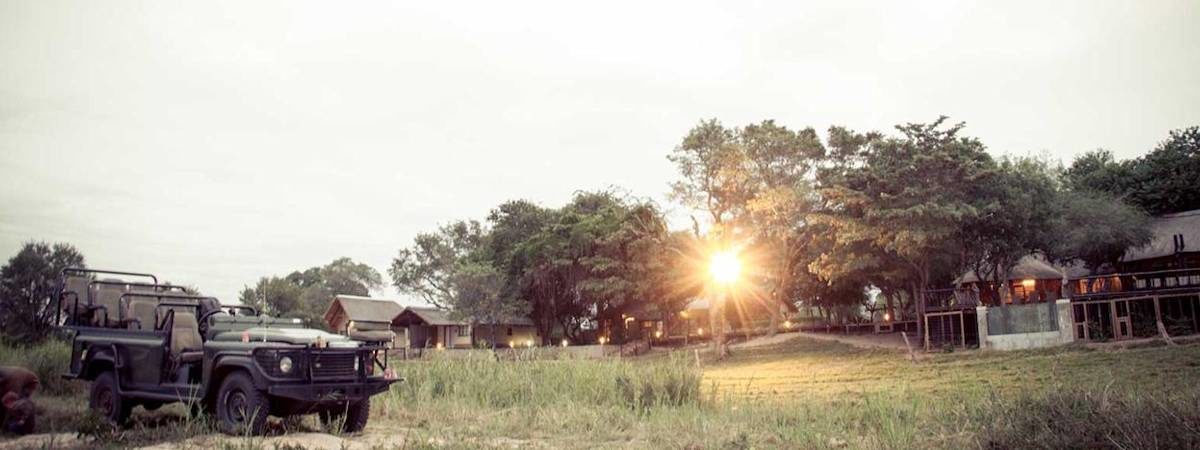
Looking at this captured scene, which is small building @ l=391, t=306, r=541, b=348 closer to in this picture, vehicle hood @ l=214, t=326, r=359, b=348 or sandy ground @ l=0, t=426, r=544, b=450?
vehicle hood @ l=214, t=326, r=359, b=348

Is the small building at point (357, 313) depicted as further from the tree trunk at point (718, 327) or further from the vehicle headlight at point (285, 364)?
the vehicle headlight at point (285, 364)

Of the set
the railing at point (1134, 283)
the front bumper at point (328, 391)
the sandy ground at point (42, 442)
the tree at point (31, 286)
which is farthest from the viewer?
the railing at point (1134, 283)

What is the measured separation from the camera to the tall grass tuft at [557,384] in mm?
13312

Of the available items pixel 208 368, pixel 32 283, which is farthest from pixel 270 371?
pixel 32 283

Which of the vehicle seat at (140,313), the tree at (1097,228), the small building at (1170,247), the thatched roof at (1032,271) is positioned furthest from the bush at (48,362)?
the small building at (1170,247)

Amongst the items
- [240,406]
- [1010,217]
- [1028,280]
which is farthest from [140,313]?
[1028,280]

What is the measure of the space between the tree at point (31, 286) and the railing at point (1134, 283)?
121ft

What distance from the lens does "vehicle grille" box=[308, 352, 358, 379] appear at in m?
9.89

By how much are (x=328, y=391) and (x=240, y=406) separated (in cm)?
120

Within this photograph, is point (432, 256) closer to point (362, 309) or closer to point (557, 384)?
point (362, 309)

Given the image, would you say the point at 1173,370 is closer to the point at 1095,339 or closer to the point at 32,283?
the point at 1095,339

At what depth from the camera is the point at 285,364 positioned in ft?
31.6

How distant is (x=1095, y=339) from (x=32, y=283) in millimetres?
39530

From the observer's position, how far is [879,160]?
3328 cm
